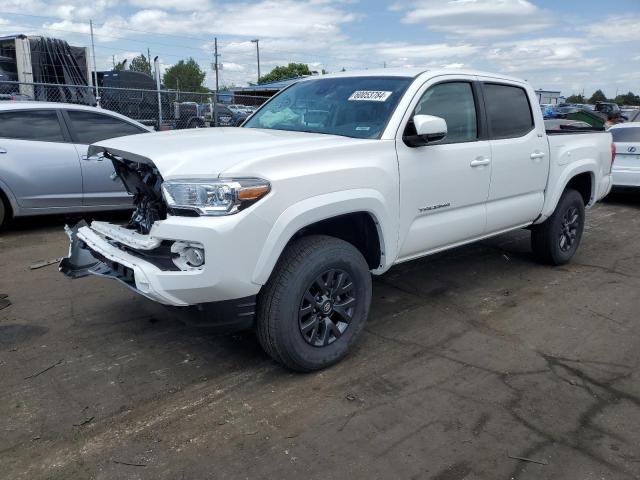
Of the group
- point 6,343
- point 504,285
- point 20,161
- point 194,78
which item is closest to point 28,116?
point 20,161

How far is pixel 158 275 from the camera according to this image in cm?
305

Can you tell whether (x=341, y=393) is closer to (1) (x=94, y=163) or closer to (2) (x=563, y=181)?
(2) (x=563, y=181)

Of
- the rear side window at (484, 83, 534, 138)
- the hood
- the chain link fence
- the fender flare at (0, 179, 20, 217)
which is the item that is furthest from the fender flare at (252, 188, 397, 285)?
the chain link fence

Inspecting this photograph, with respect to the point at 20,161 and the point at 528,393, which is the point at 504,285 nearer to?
the point at 528,393

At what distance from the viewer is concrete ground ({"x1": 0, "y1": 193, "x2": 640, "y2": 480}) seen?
2.76 metres

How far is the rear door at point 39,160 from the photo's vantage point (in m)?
6.59

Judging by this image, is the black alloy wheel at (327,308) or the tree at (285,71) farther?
the tree at (285,71)

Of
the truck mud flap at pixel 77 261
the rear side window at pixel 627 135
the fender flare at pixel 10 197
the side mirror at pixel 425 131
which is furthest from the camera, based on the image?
the rear side window at pixel 627 135

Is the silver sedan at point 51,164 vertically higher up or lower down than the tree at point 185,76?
lower down

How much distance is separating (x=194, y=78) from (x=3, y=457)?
83614 millimetres

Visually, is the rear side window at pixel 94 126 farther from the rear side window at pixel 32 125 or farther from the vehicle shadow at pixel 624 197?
the vehicle shadow at pixel 624 197

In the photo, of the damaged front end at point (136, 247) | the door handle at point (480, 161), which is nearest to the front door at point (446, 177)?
the door handle at point (480, 161)

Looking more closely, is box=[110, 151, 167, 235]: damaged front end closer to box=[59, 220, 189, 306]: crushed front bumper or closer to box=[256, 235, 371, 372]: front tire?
box=[59, 220, 189, 306]: crushed front bumper

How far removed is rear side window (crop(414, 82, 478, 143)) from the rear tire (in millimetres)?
1779
